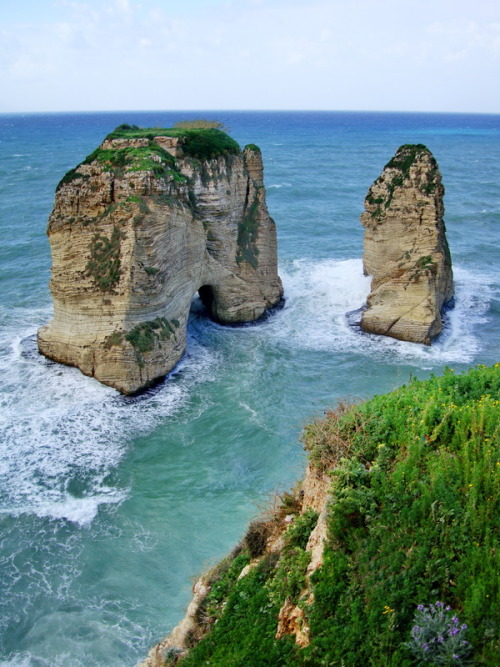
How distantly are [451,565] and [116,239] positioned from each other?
677 inches

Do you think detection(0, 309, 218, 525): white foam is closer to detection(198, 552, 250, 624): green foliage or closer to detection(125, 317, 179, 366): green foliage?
detection(125, 317, 179, 366): green foliage

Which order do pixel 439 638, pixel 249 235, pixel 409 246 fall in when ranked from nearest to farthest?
pixel 439 638, pixel 409 246, pixel 249 235

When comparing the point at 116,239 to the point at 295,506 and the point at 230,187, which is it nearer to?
the point at 230,187

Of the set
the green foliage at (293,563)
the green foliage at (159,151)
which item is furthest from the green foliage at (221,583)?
the green foliage at (159,151)

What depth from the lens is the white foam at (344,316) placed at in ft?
82.8

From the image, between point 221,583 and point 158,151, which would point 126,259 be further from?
point 221,583

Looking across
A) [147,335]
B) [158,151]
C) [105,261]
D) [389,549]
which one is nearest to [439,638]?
[389,549]

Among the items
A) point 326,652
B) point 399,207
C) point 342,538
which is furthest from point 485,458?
point 399,207

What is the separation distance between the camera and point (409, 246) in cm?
2670

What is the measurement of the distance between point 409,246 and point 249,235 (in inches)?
295

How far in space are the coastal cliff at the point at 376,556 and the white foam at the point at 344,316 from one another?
46.6ft

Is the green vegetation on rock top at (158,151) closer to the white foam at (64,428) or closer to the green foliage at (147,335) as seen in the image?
the green foliage at (147,335)

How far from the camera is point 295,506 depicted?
11.0m

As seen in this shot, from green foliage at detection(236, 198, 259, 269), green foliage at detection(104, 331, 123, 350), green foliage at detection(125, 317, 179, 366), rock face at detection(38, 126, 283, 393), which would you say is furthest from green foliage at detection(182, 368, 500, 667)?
green foliage at detection(236, 198, 259, 269)
